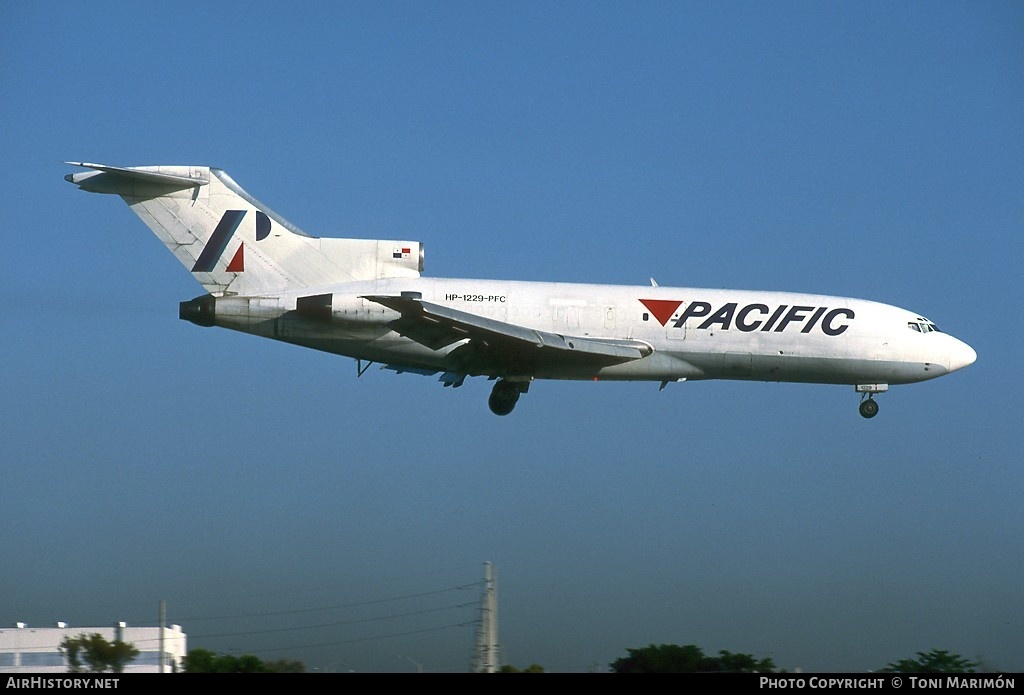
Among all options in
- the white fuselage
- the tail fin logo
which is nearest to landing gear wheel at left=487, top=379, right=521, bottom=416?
the white fuselage

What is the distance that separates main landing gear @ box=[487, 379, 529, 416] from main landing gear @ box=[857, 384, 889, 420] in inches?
414

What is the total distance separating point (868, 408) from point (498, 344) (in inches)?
483

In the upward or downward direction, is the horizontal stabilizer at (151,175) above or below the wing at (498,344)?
above

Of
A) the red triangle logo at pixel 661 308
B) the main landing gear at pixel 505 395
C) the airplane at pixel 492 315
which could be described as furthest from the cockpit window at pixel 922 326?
the main landing gear at pixel 505 395

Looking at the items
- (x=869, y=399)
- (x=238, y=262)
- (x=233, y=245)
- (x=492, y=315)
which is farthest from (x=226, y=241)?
(x=869, y=399)

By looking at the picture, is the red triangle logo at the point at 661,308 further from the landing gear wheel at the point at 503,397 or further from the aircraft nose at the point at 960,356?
the aircraft nose at the point at 960,356

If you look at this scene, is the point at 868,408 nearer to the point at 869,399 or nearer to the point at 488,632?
the point at 869,399

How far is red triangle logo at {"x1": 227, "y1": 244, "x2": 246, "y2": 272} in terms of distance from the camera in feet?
121

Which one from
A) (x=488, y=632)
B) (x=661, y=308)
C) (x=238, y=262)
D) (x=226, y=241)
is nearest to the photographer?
(x=488, y=632)

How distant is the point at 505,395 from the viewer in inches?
1469

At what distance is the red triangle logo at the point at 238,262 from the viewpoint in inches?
1454

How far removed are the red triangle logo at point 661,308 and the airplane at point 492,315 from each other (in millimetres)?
44
